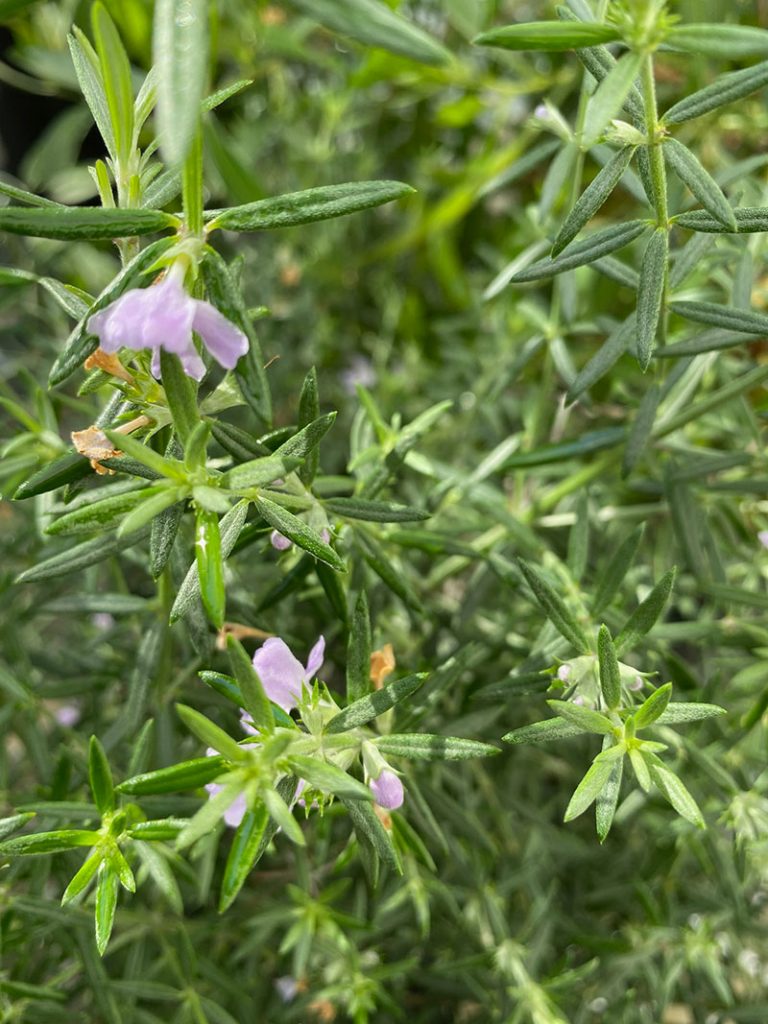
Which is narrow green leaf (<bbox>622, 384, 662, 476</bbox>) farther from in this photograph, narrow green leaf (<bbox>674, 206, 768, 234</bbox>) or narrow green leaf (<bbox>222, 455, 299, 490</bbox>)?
narrow green leaf (<bbox>222, 455, 299, 490</bbox>)

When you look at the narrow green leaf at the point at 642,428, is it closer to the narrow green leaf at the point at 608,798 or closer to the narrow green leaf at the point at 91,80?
the narrow green leaf at the point at 608,798

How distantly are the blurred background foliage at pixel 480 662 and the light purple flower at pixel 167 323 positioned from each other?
0.91 ft

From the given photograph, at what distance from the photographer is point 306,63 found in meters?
1.61

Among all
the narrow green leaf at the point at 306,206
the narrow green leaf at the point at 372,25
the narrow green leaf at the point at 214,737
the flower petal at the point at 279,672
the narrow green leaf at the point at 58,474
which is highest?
the narrow green leaf at the point at 372,25

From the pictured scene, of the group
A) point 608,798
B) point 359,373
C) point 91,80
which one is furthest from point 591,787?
point 359,373

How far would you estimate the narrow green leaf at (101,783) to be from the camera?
24.8 inches

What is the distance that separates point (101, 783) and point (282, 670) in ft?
0.55

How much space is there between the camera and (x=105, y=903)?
1.89 ft

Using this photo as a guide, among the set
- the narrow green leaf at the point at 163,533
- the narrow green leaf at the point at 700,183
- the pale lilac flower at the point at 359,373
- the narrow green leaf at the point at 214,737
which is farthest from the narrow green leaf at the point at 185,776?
the pale lilac flower at the point at 359,373

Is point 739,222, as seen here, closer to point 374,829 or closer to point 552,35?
point 552,35

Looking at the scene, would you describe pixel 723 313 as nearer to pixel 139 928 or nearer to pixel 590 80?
pixel 590 80

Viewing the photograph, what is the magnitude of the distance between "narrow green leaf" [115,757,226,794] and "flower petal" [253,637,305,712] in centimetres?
6

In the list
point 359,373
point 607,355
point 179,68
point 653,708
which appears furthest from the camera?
point 359,373

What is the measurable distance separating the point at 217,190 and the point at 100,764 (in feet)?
3.38
